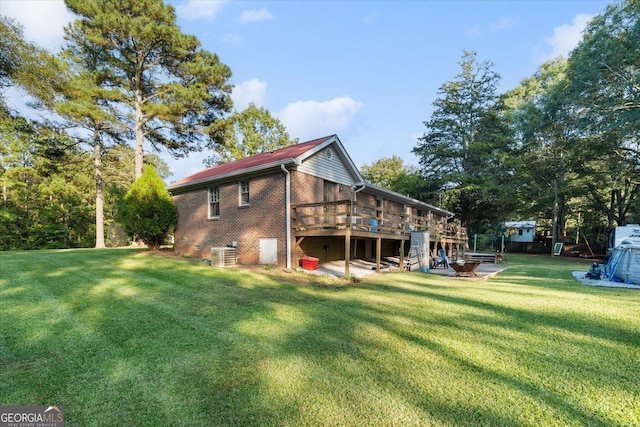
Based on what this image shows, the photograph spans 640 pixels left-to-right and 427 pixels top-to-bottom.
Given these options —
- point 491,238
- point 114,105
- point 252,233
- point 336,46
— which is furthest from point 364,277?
point 491,238

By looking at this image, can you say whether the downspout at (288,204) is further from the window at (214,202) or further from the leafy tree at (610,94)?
the leafy tree at (610,94)

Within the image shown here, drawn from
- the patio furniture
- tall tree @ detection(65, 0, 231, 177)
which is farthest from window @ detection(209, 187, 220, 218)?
the patio furniture

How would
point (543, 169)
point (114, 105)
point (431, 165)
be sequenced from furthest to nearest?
point (431, 165)
point (543, 169)
point (114, 105)

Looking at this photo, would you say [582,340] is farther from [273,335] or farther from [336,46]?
[336,46]

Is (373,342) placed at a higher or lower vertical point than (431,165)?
lower

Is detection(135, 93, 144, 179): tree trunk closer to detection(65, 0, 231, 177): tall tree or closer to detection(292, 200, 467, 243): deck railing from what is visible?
detection(65, 0, 231, 177): tall tree

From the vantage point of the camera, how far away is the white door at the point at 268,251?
420 inches

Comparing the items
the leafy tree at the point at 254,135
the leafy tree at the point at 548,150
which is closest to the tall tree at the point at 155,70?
the leafy tree at the point at 254,135

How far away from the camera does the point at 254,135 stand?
98.2ft

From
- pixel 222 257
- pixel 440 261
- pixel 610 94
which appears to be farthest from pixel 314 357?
pixel 610 94

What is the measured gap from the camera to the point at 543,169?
84.4ft

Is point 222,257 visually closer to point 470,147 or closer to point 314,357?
point 314,357

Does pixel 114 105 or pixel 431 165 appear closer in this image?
pixel 114 105

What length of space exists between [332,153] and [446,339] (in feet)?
32.5
